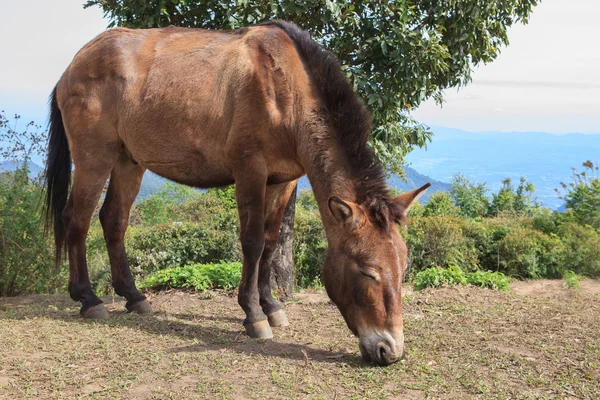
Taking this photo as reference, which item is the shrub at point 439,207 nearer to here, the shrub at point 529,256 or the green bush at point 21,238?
the shrub at point 529,256

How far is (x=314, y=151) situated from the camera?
15.3ft

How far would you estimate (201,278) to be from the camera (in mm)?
6902

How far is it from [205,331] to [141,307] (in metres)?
1.10

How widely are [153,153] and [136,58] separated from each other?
996 mm

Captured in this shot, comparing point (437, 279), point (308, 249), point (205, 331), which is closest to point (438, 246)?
point (308, 249)

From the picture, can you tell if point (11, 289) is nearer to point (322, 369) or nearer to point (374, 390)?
point (322, 369)

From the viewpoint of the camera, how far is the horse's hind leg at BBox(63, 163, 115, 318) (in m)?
5.78

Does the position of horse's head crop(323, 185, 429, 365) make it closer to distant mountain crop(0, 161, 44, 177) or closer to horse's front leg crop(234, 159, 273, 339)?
horse's front leg crop(234, 159, 273, 339)

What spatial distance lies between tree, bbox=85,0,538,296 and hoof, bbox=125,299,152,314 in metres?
2.92

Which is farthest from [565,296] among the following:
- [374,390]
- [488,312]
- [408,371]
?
[374,390]

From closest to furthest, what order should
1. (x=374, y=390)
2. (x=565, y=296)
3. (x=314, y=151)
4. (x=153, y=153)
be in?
(x=374, y=390)
(x=314, y=151)
(x=153, y=153)
(x=565, y=296)

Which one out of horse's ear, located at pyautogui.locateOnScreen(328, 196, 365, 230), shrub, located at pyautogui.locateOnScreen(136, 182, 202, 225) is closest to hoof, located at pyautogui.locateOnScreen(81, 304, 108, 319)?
horse's ear, located at pyautogui.locateOnScreen(328, 196, 365, 230)

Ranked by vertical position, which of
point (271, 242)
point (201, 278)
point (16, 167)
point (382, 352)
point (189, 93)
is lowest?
point (382, 352)

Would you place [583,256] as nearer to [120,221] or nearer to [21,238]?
[120,221]
